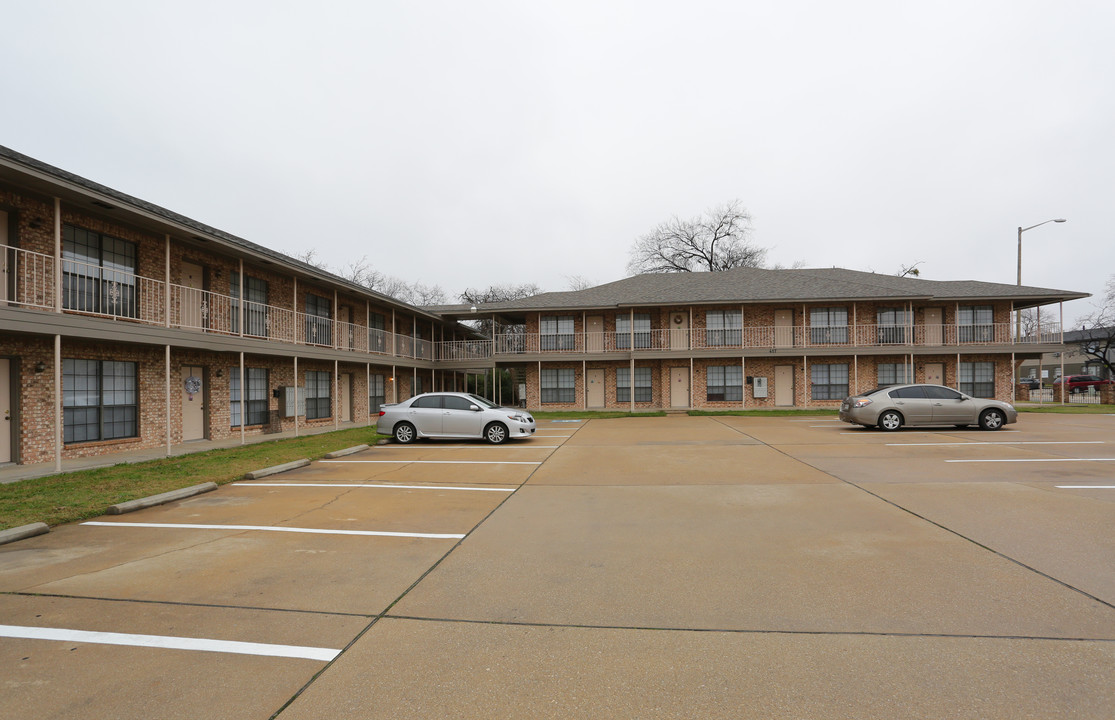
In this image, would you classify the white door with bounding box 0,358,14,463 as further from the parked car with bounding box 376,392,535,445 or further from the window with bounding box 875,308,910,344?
the window with bounding box 875,308,910,344

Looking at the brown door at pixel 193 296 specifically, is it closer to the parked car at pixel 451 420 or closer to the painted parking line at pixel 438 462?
the parked car at pixel 451 420

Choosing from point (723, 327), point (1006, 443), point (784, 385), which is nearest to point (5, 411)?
point (1006, 443)

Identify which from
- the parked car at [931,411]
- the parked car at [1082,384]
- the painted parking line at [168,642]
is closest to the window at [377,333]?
the parked car at [931,411]

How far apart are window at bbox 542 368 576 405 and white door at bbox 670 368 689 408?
5.02 m

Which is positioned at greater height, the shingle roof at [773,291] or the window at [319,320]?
the shingle roof at [773,291]

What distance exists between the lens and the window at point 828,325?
87.4 ft

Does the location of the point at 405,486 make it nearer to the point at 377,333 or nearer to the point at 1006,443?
the point at 1006,443

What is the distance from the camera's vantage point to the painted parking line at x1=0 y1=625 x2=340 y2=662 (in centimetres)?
329

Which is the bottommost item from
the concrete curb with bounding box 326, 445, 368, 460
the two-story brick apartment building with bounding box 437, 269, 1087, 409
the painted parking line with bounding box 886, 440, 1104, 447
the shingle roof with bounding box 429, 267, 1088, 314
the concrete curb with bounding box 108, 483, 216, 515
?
the concrete curb with bounding box 326, 445, 368, 460

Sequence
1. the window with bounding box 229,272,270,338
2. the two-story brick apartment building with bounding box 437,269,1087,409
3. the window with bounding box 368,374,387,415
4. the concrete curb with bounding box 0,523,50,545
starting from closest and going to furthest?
1. the concrete curb with bounding box 0,523,50,545
2. the window with bounding box 229,272,270,338
3. the window with bounding box 368,374,387,415
4. the two-story brick apartment building with bounding box 437,269,1087,409

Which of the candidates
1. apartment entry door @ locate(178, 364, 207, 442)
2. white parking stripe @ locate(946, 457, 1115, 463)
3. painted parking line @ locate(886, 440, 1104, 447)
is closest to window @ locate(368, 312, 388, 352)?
apartment entry door @ locate(178, 364, 207, 442)

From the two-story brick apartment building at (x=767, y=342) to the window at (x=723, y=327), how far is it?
5 centimetres

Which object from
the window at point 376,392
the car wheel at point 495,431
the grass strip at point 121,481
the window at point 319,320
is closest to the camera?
the grass strip at point 121,481

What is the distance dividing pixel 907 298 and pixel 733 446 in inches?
700
